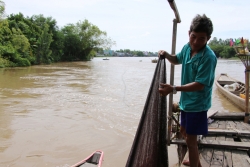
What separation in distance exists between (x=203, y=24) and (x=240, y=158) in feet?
5.21

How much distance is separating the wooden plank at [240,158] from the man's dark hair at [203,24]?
1.42 metres

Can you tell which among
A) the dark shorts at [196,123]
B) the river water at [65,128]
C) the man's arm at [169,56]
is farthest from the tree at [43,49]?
the dark shorts at [196,123]

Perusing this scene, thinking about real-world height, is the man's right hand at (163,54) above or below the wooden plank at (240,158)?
above

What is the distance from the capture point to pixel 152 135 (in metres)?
1.54

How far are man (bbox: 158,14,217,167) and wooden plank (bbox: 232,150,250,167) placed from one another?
2.33 ft

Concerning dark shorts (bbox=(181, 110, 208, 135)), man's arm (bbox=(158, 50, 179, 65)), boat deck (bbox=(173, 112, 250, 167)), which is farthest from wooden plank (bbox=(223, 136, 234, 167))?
man's arm (bbox=(158, 50, 179, 65))

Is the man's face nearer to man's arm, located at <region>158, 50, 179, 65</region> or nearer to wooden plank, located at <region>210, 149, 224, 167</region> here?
man's arm, located at <region>158, 50, 179, 65</region>

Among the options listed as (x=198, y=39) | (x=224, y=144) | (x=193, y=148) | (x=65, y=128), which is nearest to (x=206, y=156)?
(x=224, y=144)

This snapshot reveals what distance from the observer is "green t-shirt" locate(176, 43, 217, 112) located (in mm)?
1479

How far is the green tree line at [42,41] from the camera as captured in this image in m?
24.2

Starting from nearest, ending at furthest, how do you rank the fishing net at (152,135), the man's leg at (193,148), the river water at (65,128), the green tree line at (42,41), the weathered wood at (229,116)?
the fishing net at (152,135)
the man's leg at (193,148)
the weathered wood at (229,116)
the river water at (65,128)
the green tree line at (42,41)

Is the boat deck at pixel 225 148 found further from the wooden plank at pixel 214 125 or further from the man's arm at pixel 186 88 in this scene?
the man's arm at pixel 186 88

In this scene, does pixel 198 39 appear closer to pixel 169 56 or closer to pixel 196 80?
pixel 196 80

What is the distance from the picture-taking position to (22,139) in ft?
16.0
